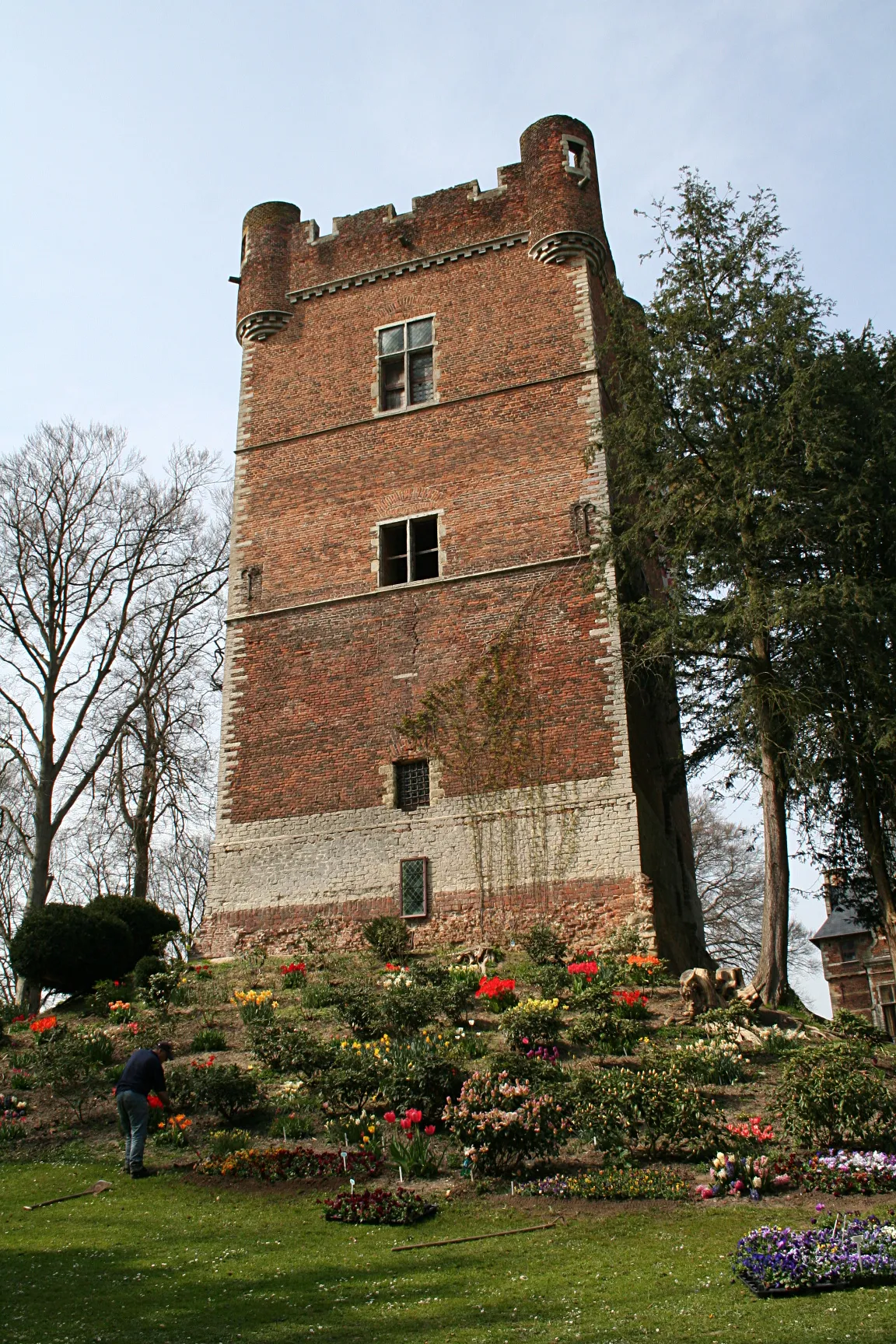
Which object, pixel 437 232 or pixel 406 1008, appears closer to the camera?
pixel 406 1008

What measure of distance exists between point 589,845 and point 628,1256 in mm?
9379

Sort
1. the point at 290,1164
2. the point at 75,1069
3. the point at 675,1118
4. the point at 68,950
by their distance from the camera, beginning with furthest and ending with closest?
1. the point at 68,950
2. the point at 75,1069
3. the point at 290,1164
4. the point at 675,1118

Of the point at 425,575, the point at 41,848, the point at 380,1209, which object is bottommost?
the point at 380,1209

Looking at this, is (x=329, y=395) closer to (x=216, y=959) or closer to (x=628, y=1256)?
(x=216, y=959)

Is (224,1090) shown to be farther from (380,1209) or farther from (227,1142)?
(380,1209)

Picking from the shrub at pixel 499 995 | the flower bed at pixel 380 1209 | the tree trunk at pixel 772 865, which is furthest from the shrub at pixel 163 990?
the tree trunk at pixel 772 865

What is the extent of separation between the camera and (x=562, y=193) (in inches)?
830

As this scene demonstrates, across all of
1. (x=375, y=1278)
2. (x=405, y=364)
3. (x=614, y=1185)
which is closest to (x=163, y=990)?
(x=614, y=1185)

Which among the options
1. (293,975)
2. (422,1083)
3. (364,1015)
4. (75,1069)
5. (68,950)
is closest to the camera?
(422,1083)

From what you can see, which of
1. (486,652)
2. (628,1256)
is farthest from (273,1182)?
(486,652)

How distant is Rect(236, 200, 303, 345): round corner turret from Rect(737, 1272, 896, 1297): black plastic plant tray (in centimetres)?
1951

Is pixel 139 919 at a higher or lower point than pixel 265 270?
lower

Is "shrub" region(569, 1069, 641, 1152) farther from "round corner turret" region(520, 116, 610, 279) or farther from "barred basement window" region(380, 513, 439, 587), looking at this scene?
"round corner turret" region(520, 116, 610, 279)

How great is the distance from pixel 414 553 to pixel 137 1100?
11.4 metres
